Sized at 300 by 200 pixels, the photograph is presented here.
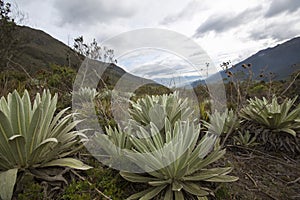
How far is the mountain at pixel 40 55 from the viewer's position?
915 centimetres

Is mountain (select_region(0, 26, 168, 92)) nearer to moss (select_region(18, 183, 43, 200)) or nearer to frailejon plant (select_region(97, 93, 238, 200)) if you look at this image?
frailejon plant (select_region(97, 93, 238, 200))

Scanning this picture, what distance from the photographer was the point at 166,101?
10.6 feet

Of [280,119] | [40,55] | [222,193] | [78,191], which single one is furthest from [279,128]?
[40,55]

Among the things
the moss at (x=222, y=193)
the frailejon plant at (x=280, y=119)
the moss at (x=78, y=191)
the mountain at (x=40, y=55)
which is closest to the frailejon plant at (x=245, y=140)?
the frailejon plant at (x=280, y=119)

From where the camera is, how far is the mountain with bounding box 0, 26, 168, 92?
915 cm

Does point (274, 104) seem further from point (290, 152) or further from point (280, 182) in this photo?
point (280, 182)

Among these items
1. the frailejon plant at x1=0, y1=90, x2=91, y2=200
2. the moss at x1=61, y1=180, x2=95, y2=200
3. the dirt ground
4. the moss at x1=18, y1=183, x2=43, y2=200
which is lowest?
the dirt ground

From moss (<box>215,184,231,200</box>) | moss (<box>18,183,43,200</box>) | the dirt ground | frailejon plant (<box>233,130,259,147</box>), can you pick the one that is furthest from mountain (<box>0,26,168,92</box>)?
moss (<box>18,183,43,200</box>)

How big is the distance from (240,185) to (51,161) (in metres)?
1.81

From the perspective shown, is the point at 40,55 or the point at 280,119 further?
the point at 40,55

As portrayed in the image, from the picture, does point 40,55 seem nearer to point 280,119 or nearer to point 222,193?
point 280,119

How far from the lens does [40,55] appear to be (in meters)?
38.4

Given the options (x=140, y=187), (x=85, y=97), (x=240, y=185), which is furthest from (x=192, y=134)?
(x=85, y=97)

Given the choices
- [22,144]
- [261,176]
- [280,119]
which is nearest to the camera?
[22,144]
